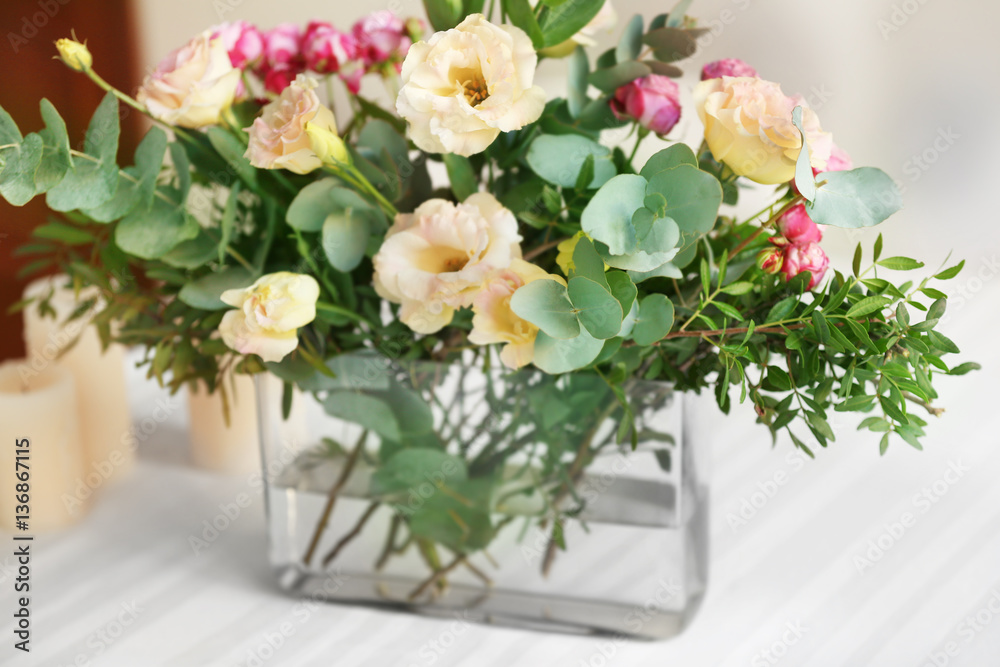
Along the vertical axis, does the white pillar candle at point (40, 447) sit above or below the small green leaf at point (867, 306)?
below

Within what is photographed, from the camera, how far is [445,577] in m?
0.53

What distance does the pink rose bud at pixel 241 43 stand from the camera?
481mm

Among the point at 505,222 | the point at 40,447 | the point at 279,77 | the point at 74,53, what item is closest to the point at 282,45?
the point at 279,77

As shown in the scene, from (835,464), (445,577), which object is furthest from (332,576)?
(835,464)

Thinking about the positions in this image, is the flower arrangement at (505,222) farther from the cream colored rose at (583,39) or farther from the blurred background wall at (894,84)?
the blurred background wall at (894,84)

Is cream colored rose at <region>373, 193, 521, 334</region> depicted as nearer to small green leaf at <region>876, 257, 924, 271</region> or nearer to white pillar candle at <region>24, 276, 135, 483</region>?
small green leaf at <region>876, 257, 924, 271</region>

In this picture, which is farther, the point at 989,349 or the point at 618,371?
the point at 989,349

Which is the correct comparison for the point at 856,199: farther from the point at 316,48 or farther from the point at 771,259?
the point at 316,48

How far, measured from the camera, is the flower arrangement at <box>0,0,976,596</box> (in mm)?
338

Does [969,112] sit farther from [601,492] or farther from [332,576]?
[332,576]

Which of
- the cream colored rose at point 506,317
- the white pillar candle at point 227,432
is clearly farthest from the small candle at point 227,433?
the cream colored rose at point 506,317

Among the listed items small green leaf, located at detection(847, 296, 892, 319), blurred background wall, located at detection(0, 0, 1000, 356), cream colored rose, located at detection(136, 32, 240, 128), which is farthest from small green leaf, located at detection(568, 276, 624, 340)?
blurred background wall, located at detection(0, 0, 1000, 356)

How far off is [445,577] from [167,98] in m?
0.33

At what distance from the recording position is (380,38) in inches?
20.3
